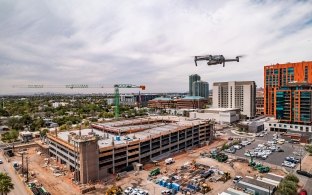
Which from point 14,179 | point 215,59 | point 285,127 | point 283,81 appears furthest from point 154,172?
point 283,81

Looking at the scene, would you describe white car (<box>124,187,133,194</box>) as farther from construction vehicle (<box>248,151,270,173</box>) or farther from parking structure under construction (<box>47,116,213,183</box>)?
construction vehicle (<box>248,151,270,173</box>)

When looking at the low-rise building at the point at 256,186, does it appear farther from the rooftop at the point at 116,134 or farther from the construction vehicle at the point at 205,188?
the rooftop at the point at 116,134

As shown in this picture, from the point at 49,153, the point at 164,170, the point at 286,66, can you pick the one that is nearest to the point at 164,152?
the point at 164,170

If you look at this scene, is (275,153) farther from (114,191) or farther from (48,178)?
(48,178)

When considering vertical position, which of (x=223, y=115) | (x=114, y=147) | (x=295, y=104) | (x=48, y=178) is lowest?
(x=48, y=178)

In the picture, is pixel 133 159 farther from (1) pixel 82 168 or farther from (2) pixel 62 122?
(2) pixel 62 122
